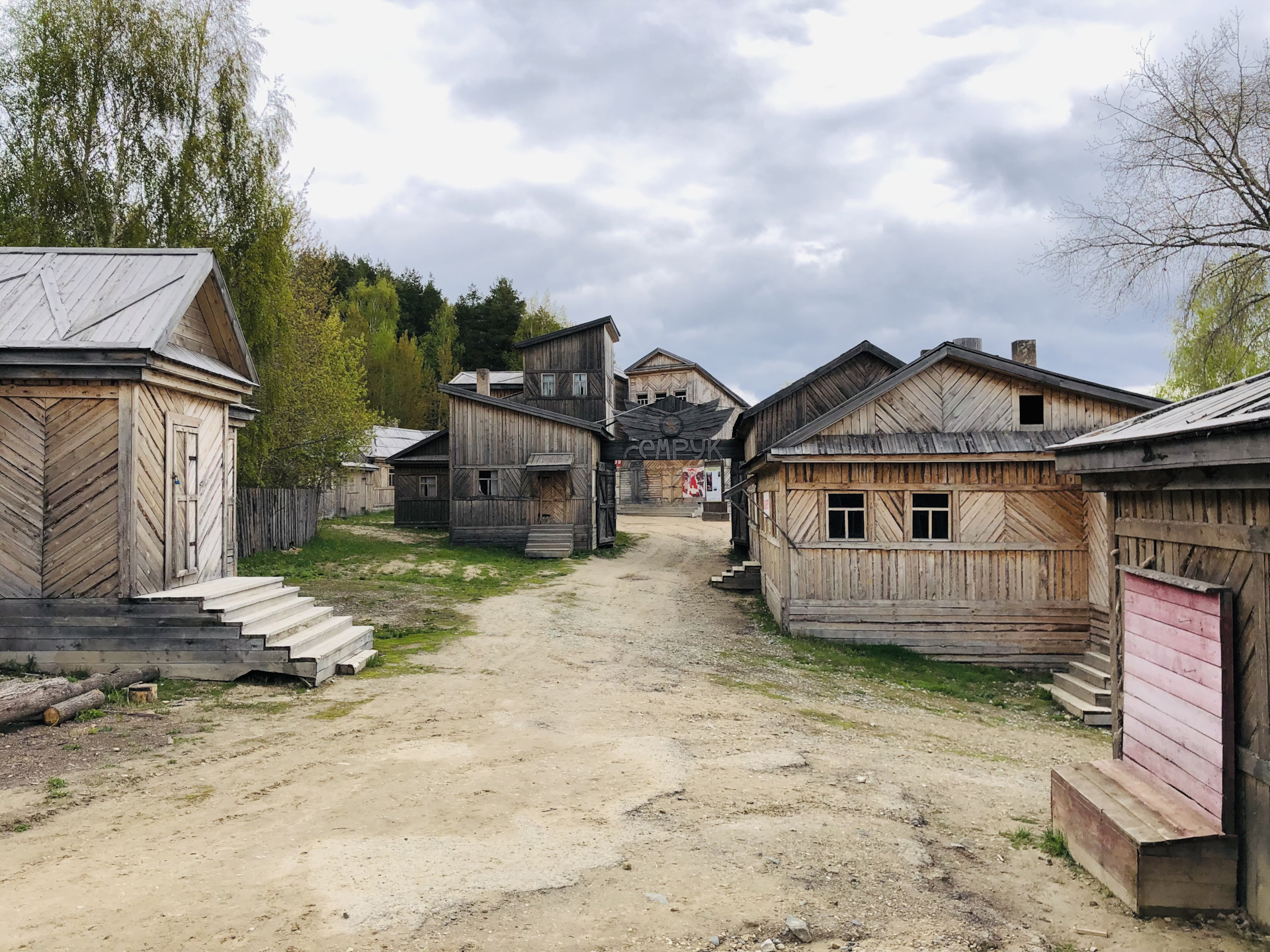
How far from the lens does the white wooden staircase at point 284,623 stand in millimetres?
10211

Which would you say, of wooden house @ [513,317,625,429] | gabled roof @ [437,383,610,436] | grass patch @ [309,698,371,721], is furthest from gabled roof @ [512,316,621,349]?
grass patch @ [309,698,371,721]

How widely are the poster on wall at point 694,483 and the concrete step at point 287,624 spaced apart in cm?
3563

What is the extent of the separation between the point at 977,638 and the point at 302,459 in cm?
2235

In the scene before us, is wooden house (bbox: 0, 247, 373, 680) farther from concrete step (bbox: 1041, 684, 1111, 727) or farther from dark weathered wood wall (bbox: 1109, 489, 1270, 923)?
concrete step (bbox: 1041, 684, 1111, 727)

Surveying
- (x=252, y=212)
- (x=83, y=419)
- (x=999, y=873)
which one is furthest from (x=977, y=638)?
(x=252, y=212)

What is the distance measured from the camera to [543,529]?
2811 cm

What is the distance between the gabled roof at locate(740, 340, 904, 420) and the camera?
2398cm

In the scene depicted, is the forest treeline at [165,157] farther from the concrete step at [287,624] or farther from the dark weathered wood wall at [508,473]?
the concrete step at [287,624]

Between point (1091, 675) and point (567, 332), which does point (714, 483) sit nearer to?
point (567, 332)

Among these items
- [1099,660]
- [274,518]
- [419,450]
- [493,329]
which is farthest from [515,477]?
[493,329]

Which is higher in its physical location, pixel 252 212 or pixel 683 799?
pixel 252 212

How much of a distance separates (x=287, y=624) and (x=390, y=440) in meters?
37.7

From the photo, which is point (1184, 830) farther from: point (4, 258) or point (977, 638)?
point (4, 258)

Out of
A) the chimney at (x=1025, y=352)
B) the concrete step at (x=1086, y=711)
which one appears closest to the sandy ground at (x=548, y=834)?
the concrete step at (x=1086, y=711)
